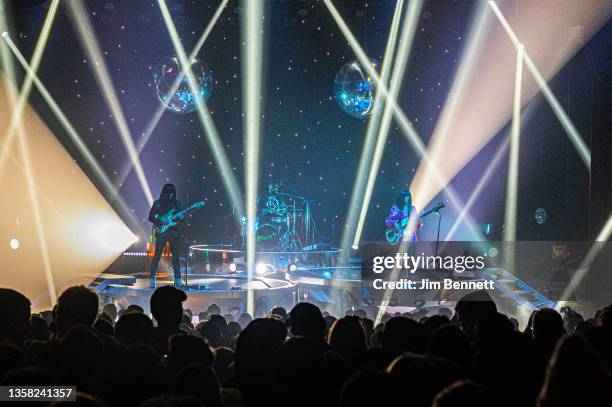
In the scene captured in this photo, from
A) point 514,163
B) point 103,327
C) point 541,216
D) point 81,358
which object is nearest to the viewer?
point 81,358

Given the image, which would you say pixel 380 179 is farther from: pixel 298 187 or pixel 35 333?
pixel 35 333

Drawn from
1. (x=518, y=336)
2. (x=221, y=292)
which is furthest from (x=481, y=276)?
(x=518, y=336)

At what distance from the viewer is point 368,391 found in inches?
69.3

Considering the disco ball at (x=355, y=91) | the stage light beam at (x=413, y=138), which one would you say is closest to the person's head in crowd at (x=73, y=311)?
the disco ball at (x=355, y=91)

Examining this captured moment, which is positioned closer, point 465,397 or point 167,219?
point 465,397

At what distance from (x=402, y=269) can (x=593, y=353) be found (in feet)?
21.4

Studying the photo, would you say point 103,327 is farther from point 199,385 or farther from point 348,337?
point 199,385

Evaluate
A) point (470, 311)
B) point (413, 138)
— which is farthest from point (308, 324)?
point (413, 138)

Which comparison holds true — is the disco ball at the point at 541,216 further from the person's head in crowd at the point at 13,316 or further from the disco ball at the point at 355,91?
the person's head in crowd at the point at 13,316

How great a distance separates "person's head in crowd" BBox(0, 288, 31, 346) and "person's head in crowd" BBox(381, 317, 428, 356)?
6.79 ft

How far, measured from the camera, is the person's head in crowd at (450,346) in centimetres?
283

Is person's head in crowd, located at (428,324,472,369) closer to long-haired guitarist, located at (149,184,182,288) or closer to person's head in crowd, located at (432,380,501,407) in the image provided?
person's head in crowd, located at (432,380,501,407)

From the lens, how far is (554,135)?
11898mm

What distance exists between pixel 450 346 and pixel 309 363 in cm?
86
